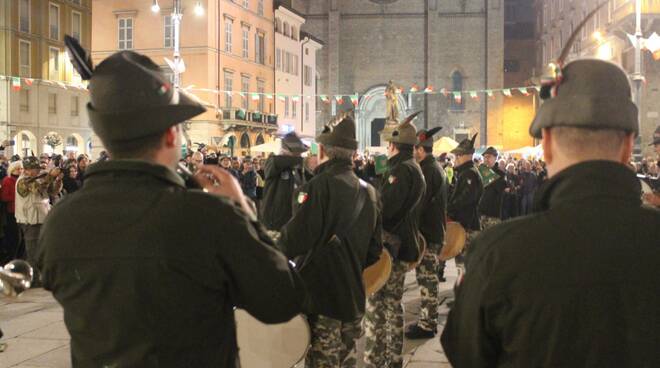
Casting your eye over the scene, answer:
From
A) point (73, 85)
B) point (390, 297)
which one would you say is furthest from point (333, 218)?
point (73, 85)

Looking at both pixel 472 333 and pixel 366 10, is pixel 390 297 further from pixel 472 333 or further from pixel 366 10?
pixel 366 10

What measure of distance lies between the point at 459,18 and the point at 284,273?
2166 inches

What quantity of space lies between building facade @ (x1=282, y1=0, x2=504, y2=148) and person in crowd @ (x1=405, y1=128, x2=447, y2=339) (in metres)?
45.7

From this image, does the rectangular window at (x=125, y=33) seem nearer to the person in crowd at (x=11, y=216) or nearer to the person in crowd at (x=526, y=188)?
the person in crowd at (x=526, y=188)

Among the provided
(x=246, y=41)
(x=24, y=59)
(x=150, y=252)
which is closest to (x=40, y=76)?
(x=24, y=59)

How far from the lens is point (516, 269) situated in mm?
2053

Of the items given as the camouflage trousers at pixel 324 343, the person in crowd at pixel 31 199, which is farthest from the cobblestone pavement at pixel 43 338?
the person in crowd at pixel 31 199

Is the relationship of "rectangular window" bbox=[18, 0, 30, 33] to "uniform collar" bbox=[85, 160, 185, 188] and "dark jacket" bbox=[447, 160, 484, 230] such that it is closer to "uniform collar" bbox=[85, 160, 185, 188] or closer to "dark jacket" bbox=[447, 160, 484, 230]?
"dark jacket" bbox=[447, 160, 484, 230]

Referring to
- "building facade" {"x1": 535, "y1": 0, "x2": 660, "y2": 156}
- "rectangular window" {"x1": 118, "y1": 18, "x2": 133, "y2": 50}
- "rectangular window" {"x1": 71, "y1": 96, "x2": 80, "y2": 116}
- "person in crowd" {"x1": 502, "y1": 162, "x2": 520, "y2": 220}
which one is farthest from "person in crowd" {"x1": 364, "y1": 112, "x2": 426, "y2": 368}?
"rectangular window" {"x1": 71, "y1": 96, "x2": 80, "y2": 116}

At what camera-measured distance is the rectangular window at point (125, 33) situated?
41.8m

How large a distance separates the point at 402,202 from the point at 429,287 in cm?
182

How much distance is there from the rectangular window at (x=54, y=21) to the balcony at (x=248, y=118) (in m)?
12.8

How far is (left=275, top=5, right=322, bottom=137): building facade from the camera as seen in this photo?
50.2 meters

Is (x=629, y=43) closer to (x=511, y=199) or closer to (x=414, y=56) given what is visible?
(x=511, y=199)
